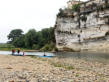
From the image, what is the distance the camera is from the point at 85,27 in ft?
166

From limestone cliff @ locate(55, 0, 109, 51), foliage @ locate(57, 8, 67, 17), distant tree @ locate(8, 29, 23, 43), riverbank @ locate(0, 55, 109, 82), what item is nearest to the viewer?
riverbank @ locate(0, 55, 109, 82)

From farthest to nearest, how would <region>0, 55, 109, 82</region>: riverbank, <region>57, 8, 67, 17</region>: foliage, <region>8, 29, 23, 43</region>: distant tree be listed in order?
<region>8, 29, 23, 43</region>: distant tree
<region>57, 8, 67, 17</region>: foliage
<region>0, 55, 109, 82</region>: riverbank

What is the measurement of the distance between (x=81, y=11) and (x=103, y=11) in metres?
9.09

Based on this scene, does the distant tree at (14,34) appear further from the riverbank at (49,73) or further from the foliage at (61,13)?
the riverbank at (49,73)

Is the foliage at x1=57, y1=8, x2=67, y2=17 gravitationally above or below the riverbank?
above

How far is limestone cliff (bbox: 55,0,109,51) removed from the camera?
44969mm

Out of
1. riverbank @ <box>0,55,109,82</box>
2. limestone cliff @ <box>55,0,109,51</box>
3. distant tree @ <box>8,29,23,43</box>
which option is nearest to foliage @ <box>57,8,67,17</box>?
limestone cliff @ <box>55,0,109,51</box>

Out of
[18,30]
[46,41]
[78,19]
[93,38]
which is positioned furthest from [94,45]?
[18,30]

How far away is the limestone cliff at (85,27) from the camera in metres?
45.0

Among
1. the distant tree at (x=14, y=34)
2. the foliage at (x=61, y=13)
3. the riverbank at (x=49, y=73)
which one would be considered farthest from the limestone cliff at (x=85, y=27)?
the distant tree at (x=14, y=34)

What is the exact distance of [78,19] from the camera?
177 ft

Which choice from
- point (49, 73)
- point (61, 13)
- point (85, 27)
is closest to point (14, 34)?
point (61, 13)

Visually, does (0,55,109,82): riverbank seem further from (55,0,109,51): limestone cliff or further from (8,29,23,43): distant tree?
(8,29,23,43): distant tree

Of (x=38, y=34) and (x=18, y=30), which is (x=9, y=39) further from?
(x=38, y=34)
